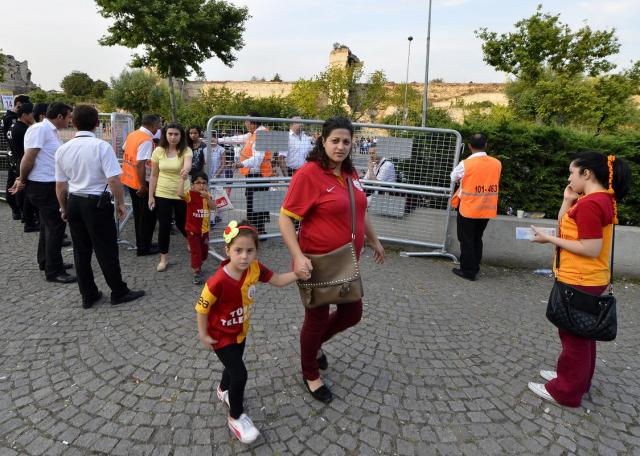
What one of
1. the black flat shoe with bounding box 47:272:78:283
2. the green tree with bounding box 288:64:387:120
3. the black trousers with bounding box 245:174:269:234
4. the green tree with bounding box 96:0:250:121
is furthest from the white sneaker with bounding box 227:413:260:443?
the green tree with bounding box 288:64:387:120

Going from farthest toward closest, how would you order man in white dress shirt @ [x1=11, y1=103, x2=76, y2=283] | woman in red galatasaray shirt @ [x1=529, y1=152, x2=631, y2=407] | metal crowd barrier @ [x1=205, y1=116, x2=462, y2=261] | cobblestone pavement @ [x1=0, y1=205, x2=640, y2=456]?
1. metal crowd barrier @ [x1=205, y1=116, x2=462, y2=261]
2. man in white dress shirt @ [x1=11, y1=103, x2=76, y2=283]
3. woman in red galatasaray shirt @ [x1=529, y1=152, x2=631, y2=407]
4. cobblestone pavement @ [x1=0, y1=205, x2=640, y2=456]

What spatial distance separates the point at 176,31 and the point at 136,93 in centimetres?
2736

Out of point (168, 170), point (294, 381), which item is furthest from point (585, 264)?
point (168, 170)

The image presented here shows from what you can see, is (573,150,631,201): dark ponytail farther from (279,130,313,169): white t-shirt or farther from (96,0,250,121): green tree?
(96,0,250,121): green tree

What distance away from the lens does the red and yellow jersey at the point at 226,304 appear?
7.17 ft

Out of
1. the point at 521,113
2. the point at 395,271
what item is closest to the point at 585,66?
the point at 521,113

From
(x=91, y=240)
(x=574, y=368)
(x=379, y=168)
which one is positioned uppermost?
(x=379, y=168)

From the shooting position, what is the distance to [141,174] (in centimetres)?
519

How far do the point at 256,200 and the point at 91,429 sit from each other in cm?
407

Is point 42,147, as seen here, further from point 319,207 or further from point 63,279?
point 319,207

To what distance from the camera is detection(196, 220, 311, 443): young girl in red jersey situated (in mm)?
2205

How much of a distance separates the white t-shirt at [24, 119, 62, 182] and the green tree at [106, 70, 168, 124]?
44.2 metres

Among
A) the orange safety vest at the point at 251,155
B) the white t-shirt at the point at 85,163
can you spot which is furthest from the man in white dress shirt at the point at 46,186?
the orange safety vest at the point at 251,155

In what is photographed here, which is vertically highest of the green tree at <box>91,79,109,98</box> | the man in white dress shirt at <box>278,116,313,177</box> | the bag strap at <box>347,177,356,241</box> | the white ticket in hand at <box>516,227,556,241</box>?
the green tree at <box>91,79,109,98</box>
